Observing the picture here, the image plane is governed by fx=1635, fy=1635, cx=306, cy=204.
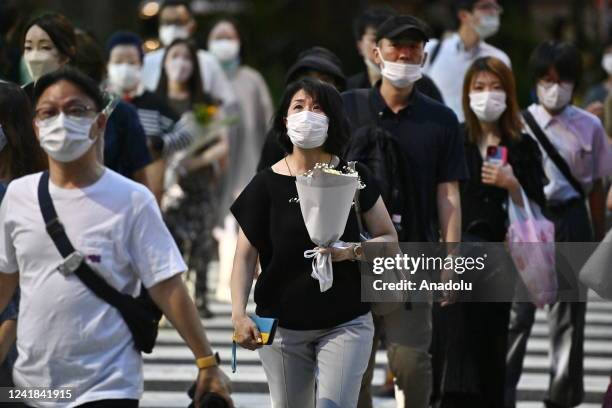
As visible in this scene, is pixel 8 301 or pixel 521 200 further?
pixel 521 200

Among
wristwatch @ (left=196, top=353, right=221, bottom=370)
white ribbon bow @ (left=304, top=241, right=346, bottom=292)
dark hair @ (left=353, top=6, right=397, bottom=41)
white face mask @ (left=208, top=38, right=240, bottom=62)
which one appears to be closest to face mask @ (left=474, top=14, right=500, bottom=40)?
dark hair @ (left=353, top=6, right=397, bottom=41)

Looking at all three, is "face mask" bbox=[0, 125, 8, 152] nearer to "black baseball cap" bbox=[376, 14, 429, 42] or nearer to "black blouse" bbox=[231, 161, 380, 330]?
"black blouse" bbox=[231, 161, 380, 330]

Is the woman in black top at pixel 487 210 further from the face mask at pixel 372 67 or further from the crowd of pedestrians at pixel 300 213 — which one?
the face mask at pixel 372 67

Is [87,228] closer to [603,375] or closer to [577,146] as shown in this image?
[577,146]

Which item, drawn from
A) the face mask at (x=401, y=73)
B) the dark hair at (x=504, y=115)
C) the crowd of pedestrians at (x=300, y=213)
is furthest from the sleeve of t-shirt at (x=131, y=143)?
the dark hair at (x=504, y=115)

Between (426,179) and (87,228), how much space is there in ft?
8.95

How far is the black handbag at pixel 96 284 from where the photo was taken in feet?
17.1

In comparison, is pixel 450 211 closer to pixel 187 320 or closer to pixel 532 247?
pixel 532 247

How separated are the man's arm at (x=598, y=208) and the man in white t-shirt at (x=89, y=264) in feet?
14.8

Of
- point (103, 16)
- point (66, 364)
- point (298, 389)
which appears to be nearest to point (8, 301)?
point (66, 364)

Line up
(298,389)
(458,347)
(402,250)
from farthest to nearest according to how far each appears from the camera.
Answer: (458,347) < (402,250) < (298,389)

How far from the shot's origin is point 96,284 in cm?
523

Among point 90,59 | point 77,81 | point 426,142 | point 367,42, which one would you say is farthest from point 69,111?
point 367,42

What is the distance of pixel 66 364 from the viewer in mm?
5230
